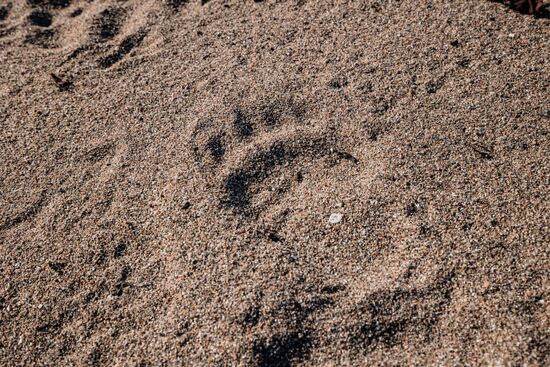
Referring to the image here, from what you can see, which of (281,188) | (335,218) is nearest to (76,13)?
(281,188)

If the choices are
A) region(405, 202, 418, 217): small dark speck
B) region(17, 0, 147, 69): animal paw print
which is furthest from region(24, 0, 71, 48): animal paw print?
region(405, 202, 418, 217): small dark speck

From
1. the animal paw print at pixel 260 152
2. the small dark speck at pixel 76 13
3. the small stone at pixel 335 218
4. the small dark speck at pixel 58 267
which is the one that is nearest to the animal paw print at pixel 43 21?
the small dark speck at pixel 76 13

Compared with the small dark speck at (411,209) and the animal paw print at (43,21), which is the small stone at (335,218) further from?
the animal paw print at (43,21)

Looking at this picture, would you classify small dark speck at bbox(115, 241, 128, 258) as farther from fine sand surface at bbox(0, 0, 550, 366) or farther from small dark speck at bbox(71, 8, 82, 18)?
small dark speck at bbox(71, 8, 82, 18)

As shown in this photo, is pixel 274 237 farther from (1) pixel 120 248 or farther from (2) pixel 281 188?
(1) pixel 120 248

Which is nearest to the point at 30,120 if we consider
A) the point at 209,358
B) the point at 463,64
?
the point at 209,358
